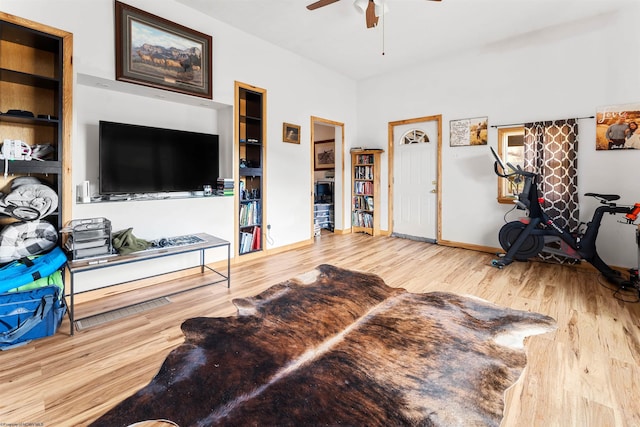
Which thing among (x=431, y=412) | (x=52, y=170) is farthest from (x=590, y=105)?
(x=52, y=170)

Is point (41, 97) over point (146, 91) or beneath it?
beneath

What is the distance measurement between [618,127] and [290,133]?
4.25 m

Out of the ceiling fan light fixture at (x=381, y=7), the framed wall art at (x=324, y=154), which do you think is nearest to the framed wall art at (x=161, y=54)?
the ceiling fan light fixture at (x=381, y=7)

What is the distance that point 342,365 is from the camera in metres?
1.90

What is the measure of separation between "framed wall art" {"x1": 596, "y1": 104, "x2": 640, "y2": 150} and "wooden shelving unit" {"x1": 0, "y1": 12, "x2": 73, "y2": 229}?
19.0 ft

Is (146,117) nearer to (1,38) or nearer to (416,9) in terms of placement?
(1,38)

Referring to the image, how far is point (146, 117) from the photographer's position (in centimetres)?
349

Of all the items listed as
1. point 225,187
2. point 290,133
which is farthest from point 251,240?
point 290,133

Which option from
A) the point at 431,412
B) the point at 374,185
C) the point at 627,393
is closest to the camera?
the point at 431,412

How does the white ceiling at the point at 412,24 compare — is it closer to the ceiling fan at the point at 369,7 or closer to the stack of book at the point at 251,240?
the ceiling fan at the point at 369,7

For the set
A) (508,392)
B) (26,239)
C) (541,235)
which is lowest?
(508,392)

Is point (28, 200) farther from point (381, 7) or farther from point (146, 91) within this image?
point (381, 7)

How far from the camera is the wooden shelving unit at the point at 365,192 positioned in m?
6.05

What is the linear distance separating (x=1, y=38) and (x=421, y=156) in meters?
5.39
